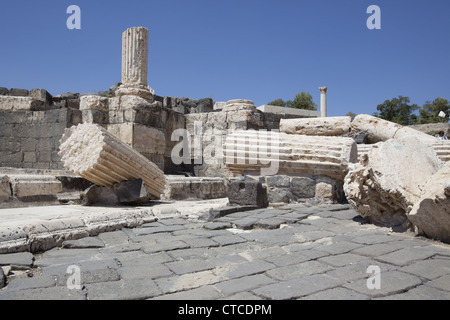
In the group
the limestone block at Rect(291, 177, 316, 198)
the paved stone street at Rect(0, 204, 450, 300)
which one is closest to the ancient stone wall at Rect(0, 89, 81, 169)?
the limestone block at Rect(291, 177, 316, 198)

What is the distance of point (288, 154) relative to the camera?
578 centimetres

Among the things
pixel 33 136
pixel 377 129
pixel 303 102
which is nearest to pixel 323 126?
pixel 377 129

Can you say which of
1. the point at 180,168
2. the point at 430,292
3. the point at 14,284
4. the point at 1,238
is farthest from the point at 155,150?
the point at 430,292

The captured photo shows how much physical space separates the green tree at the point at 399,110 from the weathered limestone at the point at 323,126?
25.8 m

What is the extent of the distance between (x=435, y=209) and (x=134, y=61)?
981 centimetres

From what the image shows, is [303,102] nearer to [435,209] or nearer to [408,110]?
[408,110]

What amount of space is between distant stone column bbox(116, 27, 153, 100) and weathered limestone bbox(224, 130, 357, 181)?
5.87 meters

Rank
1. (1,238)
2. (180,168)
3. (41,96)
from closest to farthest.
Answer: (1,238)
(180,168)
(41,96)

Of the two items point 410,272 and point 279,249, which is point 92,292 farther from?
point 410,272

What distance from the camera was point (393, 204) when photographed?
12.8ft

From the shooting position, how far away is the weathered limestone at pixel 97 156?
16.2ft

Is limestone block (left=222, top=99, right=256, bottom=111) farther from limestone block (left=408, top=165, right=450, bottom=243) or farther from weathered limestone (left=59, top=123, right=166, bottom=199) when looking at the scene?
limestone block (left=408, top=165, right=450, bottom=243)

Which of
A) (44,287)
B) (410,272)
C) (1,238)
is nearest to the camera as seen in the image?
(44,287)

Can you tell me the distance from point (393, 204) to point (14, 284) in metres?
3.61
